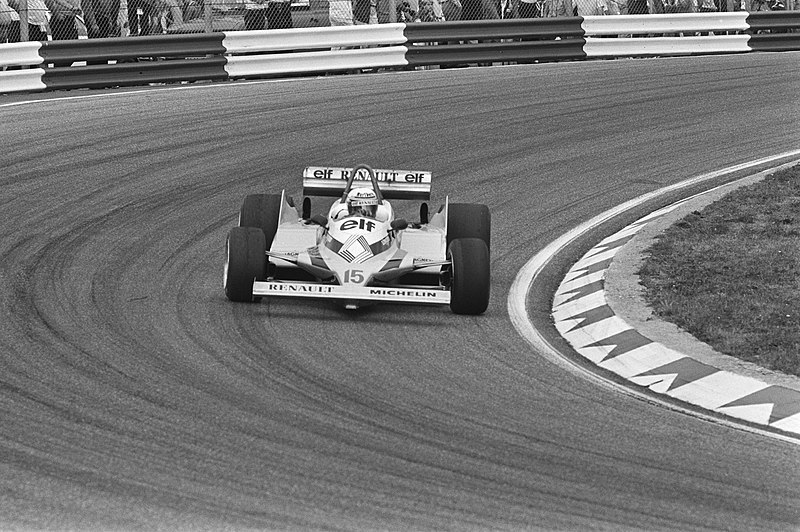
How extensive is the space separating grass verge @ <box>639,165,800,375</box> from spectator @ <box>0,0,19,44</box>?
10.6 metres

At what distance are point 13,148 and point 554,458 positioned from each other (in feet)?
33.1

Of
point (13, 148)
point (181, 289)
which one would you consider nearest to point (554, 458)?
point (181, 289)

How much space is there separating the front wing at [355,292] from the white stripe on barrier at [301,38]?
10542 mm

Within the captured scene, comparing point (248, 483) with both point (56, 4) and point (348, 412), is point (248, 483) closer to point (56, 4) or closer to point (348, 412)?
point (348, 412)

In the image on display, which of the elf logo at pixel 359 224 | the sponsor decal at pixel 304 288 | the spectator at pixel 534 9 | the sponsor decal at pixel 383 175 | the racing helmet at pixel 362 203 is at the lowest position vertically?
the sponsor decal at pixel 304 288

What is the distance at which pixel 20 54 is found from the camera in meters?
17.6

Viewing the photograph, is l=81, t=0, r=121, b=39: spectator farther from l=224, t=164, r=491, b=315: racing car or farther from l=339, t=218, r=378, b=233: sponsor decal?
l=339, t=218, r=378, b=233: sponsor decal

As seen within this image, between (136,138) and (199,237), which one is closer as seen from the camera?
(199,237)

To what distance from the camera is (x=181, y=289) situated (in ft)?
32.3

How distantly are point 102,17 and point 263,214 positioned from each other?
905 cm

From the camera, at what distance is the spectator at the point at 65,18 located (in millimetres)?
18062

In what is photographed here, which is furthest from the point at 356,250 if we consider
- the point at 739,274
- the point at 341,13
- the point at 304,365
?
the point at 341,13

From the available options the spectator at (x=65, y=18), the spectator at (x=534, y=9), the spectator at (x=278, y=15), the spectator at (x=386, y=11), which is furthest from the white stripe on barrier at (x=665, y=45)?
the spectator at (x=65, y=18)

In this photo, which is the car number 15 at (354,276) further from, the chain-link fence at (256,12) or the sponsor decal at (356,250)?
the chain-link fence at (256,12)
